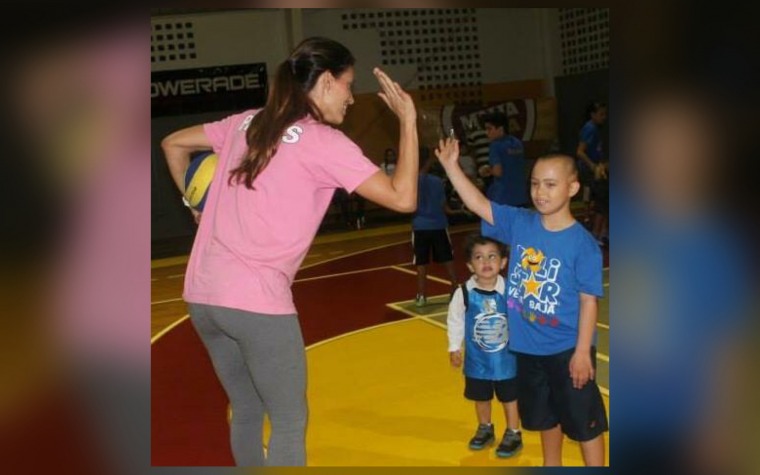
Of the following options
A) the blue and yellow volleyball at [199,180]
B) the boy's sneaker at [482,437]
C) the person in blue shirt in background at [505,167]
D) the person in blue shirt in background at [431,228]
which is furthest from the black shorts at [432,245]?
the blue and yellow volleyball at [199,180]

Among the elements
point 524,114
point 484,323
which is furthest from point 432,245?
point 524,114

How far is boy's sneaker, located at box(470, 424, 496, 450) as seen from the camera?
3146 millimetres

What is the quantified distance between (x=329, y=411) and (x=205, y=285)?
1.80 m

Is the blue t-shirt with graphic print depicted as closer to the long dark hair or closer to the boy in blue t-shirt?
the boy in blue t-shirt

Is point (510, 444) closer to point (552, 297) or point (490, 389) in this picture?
point (490, 389)

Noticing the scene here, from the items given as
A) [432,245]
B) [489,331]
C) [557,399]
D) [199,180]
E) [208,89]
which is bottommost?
[557,399]

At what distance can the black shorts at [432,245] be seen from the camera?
531cm

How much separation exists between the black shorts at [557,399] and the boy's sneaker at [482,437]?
66 centimetres

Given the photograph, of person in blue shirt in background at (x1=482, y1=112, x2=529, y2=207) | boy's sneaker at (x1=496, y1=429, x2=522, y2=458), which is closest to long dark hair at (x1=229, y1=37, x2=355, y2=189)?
boy's sneaker at (x1=496, y1=429, x2=522, y2=458)

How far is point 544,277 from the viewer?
2348 millimetres

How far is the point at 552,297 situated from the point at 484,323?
627mm

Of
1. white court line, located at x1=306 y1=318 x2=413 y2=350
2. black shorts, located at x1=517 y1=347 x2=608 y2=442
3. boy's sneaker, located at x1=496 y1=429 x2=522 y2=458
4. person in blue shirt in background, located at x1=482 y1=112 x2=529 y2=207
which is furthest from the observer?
person in blue shirt in background, located at x1=482 y1=112 x2=529 y2=207

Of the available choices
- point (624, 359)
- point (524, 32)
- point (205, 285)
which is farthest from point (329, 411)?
point (524, 32)

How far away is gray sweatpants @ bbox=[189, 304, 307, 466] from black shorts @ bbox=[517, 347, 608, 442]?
2.44 ft
